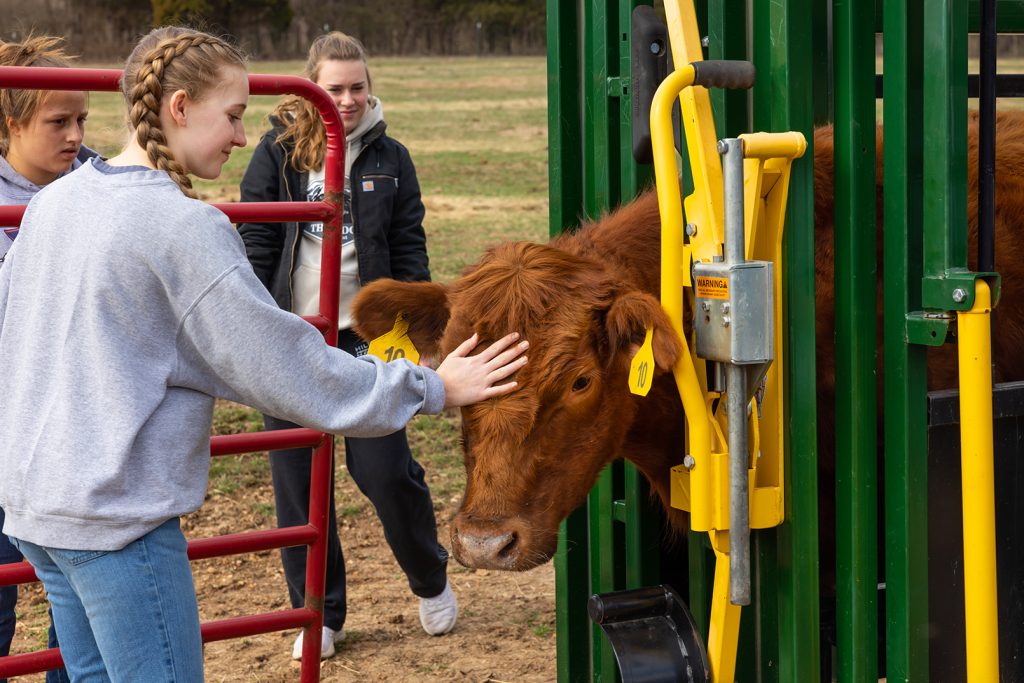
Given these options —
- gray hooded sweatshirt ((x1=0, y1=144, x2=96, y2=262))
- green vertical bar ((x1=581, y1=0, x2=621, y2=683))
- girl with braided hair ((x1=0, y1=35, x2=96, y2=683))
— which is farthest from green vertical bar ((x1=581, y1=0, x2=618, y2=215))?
gray hooded sweatshirt ((x1=0, y1=144, x2=96, y2=262))

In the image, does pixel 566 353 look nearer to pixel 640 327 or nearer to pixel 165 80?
pixel 640 327

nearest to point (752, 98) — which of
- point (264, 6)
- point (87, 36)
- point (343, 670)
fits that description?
point (343, 670)

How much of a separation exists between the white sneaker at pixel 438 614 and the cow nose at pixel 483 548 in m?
2.05

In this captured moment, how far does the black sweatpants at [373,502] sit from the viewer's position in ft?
14.4

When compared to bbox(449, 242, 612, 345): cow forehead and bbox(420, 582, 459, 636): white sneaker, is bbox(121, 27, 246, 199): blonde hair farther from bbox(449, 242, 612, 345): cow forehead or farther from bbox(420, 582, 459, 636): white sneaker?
bbox(420, 582, 459, 636): white sneaker

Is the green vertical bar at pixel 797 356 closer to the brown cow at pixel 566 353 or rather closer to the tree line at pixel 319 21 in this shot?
the brown cow at pixel 566 353

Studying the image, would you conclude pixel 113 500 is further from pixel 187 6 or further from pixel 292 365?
pixel 187 6

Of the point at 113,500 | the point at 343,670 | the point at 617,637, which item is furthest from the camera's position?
the point at 343,670

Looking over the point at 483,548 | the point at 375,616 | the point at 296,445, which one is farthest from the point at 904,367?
the point at 375,616

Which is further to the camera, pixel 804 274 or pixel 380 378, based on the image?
pixel 804 274

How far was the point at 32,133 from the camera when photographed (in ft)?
11.2

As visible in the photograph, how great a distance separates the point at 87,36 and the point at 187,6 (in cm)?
765

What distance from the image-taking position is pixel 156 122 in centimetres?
238

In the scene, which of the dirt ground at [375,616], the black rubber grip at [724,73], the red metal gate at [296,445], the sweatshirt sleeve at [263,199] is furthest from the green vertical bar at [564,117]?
the dirt ground at [375,616]
